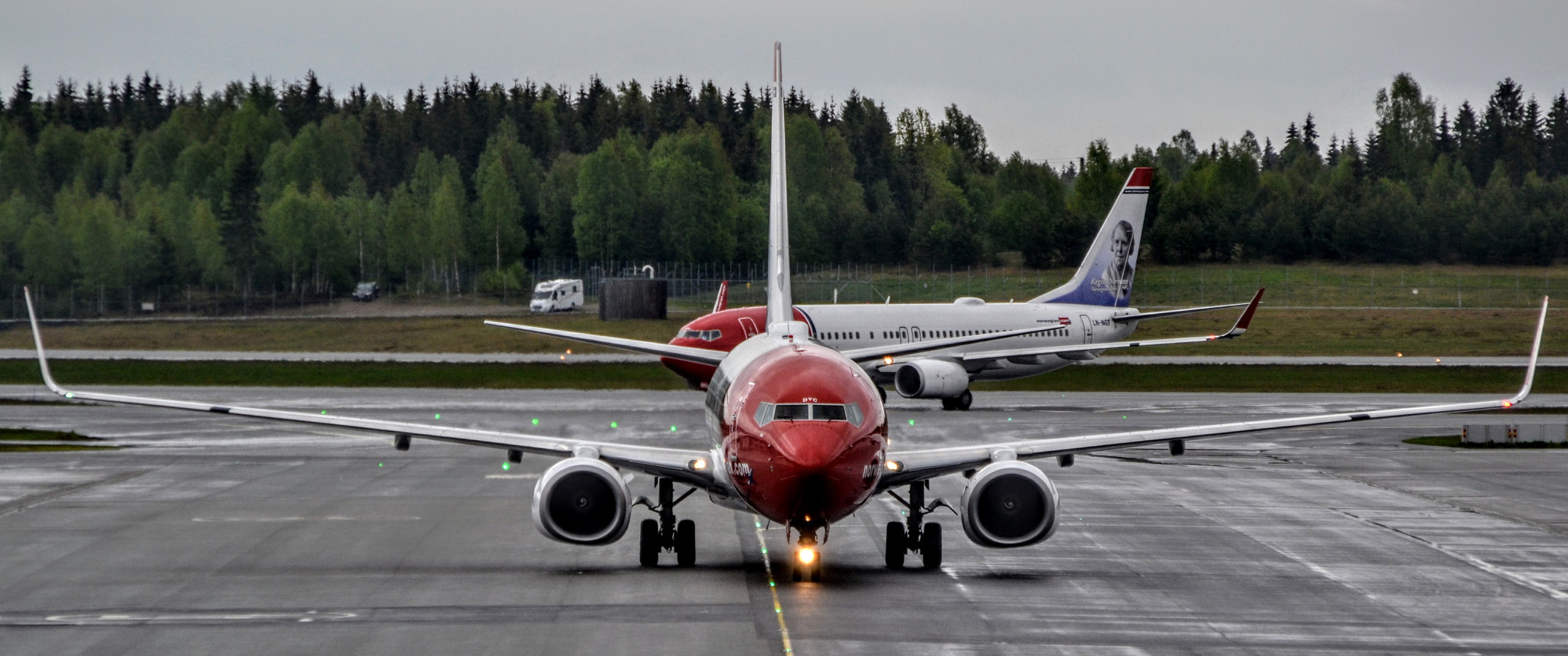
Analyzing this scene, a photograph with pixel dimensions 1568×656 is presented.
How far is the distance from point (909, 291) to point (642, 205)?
123 ft

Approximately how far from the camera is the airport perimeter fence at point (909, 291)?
362ft

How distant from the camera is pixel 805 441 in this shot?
59.0ft

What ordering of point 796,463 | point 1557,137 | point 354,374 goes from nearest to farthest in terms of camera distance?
1. point 796,463
2. point 354,374
3. point 1557,137

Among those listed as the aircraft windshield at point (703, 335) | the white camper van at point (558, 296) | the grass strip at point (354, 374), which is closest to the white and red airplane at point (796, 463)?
the aircraft windshield at point (703, 335)

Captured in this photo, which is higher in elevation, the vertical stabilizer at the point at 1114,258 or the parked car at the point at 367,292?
the vertical stabilizer at the point at 1114,258

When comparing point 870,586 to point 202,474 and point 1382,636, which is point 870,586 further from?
point 202,474

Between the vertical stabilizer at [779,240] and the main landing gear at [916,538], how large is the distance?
303cm

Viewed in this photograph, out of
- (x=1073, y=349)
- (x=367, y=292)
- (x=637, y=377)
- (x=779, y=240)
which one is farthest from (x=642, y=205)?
(x=779, y=240)

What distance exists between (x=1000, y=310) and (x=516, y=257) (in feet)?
306

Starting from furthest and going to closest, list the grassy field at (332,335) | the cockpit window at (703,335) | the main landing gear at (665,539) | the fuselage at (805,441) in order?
the grassy field at (332,335) < the cockpit window at (703,335) < the main landing gear at (665,539) < the fuselage at (805,441)

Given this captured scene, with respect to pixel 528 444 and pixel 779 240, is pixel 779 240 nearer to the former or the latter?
pixel 779 240

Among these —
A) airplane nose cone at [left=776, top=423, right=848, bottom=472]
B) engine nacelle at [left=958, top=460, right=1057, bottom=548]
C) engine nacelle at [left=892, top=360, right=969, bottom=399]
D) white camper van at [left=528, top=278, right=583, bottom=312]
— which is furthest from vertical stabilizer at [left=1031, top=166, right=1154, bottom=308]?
white camper van at [left=528, top=278, right=583, bottom=312]

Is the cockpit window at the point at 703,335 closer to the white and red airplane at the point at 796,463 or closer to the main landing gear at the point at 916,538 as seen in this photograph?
the white and red airplane at the point at 796,463

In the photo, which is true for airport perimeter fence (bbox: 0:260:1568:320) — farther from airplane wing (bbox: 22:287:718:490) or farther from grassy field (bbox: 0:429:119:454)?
airplane wing (bbox: 22:287:718:490)
